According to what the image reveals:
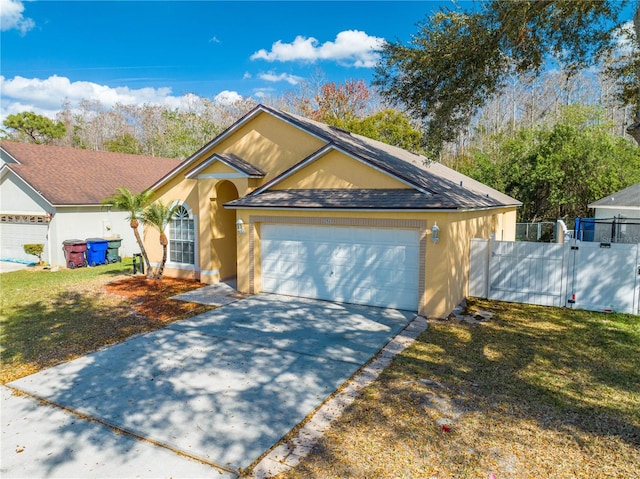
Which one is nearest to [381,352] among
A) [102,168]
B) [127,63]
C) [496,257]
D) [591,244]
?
[496,257]

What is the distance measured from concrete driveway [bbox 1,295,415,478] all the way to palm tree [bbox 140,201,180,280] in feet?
17.9

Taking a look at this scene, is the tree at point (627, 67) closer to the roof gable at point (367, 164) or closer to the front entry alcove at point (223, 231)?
the roof gable at point (367, 164)

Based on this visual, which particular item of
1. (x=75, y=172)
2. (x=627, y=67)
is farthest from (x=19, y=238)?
(x=627, y=67)

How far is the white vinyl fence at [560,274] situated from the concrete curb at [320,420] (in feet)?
15.4

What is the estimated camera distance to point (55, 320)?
34.4ft

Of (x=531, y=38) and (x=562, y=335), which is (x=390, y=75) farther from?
(x=562, y=335)

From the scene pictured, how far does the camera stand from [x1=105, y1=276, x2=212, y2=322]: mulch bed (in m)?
11.1

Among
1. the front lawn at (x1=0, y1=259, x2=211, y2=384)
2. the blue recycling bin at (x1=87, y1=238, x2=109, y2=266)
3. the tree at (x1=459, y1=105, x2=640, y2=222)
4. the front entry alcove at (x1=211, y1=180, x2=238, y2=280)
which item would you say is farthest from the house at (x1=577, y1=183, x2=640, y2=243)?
the blue recycling bin at (x1=87, y1=238, x2=109, y2=266)

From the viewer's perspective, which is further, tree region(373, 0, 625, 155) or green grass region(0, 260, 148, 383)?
tree region(373, 0, 625, 155)

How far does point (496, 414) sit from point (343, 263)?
645 centimetres

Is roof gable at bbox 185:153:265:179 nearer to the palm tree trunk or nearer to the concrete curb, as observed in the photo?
the palm tree trunk

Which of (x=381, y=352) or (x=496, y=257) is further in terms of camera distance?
(x=496, y=257)

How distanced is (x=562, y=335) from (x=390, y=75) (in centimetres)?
747

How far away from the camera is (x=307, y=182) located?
12930 millimetres
